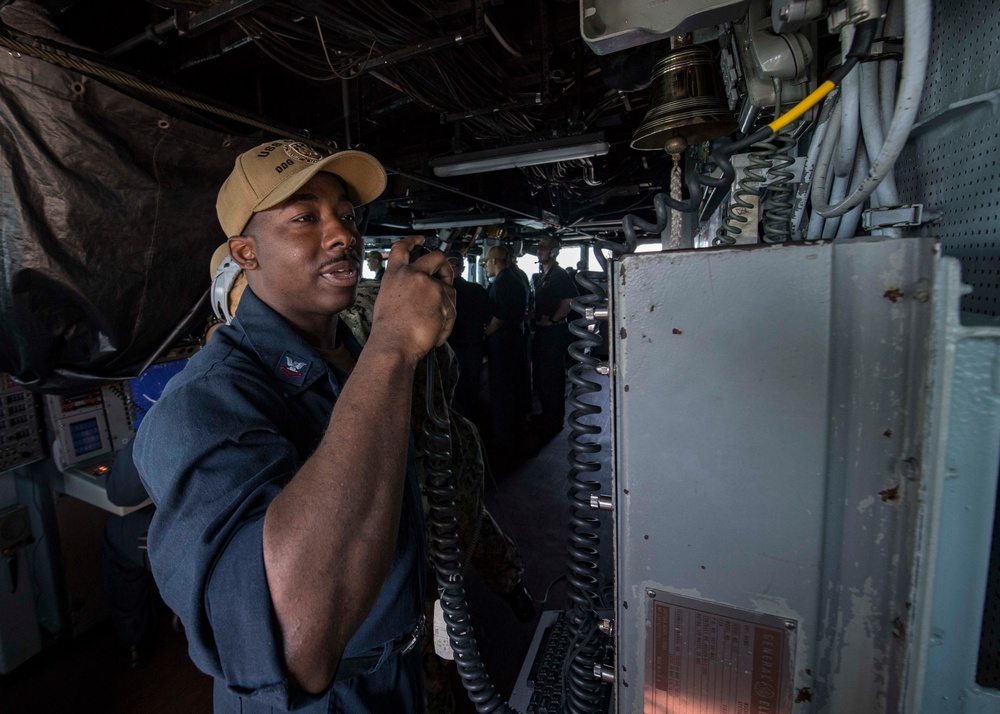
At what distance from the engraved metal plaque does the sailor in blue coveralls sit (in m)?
0.48

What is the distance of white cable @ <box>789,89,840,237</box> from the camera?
3.33 ft

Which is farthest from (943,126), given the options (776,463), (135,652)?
(135,652)

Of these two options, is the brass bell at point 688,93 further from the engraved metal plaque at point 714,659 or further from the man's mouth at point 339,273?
the engraved metal plaque at point 714,659

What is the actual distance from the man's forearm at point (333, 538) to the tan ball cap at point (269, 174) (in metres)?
0.70

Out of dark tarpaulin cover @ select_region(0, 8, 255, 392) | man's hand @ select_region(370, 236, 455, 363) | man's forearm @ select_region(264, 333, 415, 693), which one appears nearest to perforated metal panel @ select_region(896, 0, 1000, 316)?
man's hand @ select_region(370, 236, 455, 363)

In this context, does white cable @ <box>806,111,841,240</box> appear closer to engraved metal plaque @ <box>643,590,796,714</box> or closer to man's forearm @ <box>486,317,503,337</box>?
engraved metal plaque @ <box>643,590,796,714</box>

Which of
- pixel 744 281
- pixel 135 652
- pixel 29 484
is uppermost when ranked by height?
pixel 744 281

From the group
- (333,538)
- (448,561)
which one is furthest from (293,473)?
(448,561)

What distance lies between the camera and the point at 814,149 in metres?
1.09

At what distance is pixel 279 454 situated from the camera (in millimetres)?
863

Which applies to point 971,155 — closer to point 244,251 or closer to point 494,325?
point 244,251

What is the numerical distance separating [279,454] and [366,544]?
0.80ft

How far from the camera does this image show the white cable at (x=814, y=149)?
102 centimetres

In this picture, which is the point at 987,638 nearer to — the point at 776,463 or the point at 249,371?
the point at 776,463
